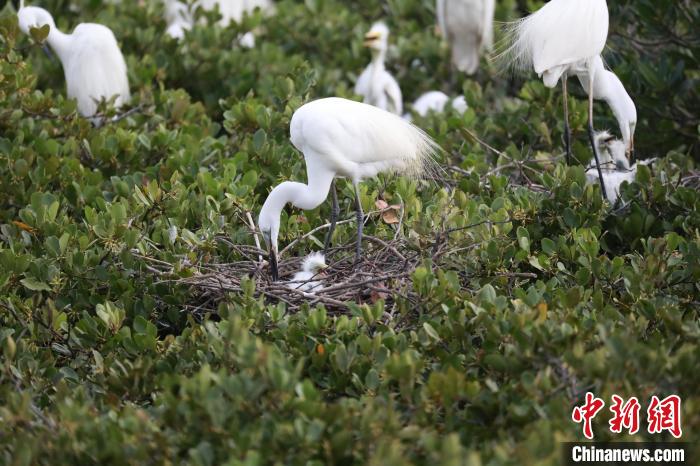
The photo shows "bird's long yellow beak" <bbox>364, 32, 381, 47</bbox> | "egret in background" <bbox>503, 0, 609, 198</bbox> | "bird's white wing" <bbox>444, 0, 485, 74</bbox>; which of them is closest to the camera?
"egret in background" <bbox>503, 0, 609, 198</bbox>

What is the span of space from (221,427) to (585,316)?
1.42m

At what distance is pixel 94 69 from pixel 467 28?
353 cm

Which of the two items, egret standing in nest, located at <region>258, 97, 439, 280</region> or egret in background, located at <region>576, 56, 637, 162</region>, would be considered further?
egret in background, located at <region>576, 56, 637, 162</region>

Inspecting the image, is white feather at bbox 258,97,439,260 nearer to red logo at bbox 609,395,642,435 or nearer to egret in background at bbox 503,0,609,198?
egret in background at bbox 503,0,609,198

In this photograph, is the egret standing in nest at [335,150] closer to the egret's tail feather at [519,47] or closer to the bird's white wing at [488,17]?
the egret's tail feather at [519,47]

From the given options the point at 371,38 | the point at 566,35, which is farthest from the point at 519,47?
the point at 371,38

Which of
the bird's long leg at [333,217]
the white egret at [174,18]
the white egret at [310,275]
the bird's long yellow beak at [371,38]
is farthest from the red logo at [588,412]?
the white egret at [174,18]

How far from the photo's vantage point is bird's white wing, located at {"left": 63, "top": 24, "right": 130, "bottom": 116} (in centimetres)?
683

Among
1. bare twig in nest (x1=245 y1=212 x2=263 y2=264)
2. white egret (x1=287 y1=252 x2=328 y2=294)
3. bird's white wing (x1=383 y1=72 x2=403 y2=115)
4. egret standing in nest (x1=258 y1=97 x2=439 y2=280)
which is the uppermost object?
egret standing in nest (x1=258 y1=97 x2=439 y2=280)

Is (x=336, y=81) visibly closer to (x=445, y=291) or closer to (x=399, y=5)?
(x=399, y=5)

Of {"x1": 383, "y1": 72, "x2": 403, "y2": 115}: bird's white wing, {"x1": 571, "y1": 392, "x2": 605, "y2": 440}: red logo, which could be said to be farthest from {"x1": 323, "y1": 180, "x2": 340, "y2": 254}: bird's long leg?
{"x1": 383, "y1": 72, "x2": 403, "y2": 115}: bird's white wing

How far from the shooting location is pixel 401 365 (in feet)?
10.6

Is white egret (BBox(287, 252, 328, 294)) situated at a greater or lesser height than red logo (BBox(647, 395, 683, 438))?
greater

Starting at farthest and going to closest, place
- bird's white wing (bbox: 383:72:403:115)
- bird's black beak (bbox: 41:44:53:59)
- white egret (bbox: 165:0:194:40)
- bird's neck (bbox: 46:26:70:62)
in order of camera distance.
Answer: white egret (bbox: 165:0:194:40), bird's white wing (bbox: 383:72:403:115), bird's black beak (bbox: 41:44:53:59), bird's neck (bbox: 46:26:70:62)
